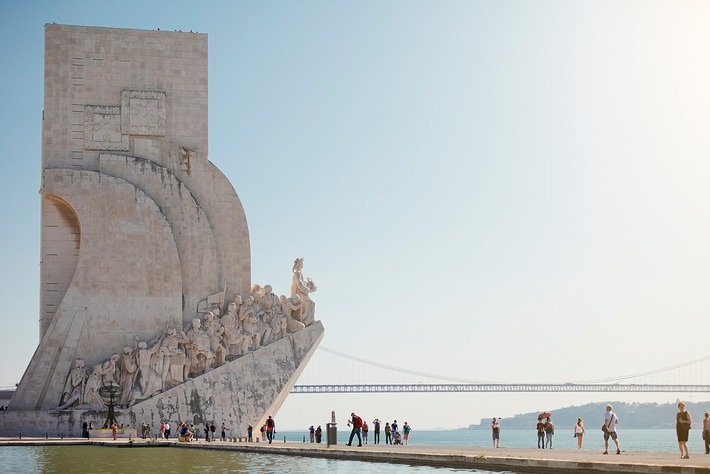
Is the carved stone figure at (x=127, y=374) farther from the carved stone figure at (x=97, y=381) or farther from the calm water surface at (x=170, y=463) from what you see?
the calm water surface at (x=170, y=463)

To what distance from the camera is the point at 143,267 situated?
25312 millimetres

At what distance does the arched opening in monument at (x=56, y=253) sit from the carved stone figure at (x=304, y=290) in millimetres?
5156

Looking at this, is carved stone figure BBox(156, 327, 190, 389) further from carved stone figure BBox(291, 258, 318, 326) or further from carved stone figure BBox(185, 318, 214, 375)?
carved stone figure BBox(291, 258, 318, 326)

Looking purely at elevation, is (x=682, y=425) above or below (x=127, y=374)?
below

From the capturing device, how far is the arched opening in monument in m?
25.5

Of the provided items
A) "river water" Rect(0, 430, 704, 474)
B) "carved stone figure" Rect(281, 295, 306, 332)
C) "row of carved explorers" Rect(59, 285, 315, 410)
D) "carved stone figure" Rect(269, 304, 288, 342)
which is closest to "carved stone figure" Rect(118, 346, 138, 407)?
"row of carved explorers" Rect(59, 285, 315, 410)

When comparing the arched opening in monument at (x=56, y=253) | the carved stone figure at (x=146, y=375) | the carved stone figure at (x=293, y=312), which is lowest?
the carved stone figure at (x=146, y=375)

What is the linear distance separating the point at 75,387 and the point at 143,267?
125 inches

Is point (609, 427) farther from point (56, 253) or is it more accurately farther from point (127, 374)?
point (56, 253)

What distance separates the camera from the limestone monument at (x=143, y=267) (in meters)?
24.1

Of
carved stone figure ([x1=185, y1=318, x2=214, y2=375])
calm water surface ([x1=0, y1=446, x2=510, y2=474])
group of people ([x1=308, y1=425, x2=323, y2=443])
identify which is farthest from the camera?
carved stone figure ([x1=185, y1=318, x2=214, y2=375])

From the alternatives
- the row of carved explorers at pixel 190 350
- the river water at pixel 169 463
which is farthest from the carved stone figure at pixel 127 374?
the river water at pixel 169 463

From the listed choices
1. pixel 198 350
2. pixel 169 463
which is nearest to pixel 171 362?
pixel 198 350

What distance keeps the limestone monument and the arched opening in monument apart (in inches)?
1.3
